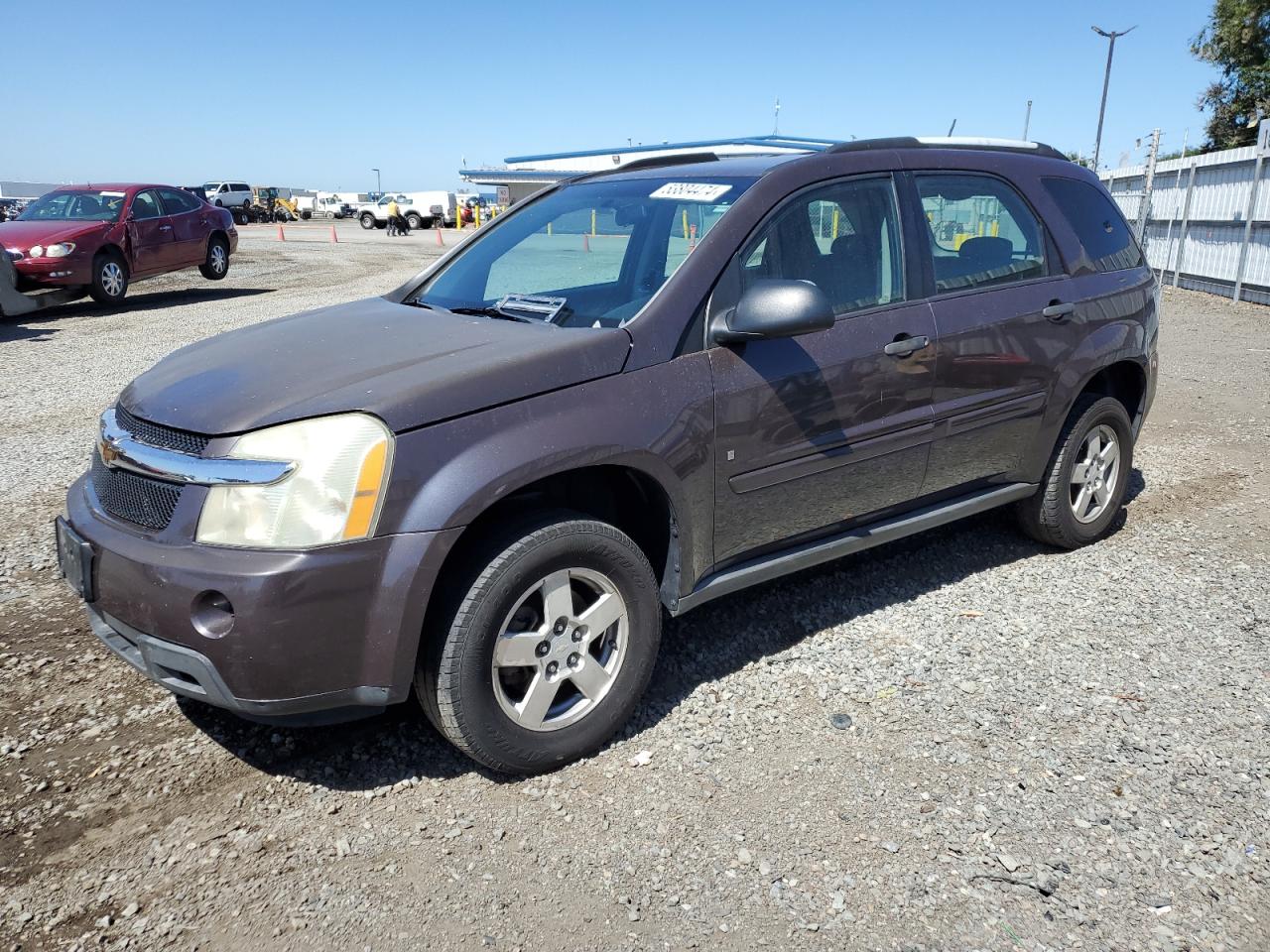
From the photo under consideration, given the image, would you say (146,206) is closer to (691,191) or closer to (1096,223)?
(691,191)

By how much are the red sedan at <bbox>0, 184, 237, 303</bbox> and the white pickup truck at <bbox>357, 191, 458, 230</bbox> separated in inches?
1467

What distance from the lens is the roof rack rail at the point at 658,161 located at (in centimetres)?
399

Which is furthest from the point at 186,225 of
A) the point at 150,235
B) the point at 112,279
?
the point at 112,279

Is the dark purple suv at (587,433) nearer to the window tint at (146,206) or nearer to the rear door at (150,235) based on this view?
the rear door at (150,235)

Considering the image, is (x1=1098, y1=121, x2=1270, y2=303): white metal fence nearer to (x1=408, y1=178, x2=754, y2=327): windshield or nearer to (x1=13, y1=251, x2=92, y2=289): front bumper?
(x1=408, y1=178, x2=754, y2=327): windshield

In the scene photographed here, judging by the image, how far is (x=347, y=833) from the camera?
2.75m

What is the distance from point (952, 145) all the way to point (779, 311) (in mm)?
1631

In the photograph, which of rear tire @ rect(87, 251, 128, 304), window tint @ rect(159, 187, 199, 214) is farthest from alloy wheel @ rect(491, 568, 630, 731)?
window tint @ rect(159, 187, 199, 214)

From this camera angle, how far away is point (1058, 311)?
14.0 ft

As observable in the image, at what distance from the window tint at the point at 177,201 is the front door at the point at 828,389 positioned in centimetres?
1483

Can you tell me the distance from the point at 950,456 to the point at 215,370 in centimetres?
277

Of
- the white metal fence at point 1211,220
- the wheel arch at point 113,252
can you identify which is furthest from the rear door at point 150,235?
the white metal fence at point 1211,220

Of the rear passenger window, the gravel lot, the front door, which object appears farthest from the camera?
the rear passenger window

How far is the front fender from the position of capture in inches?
104
